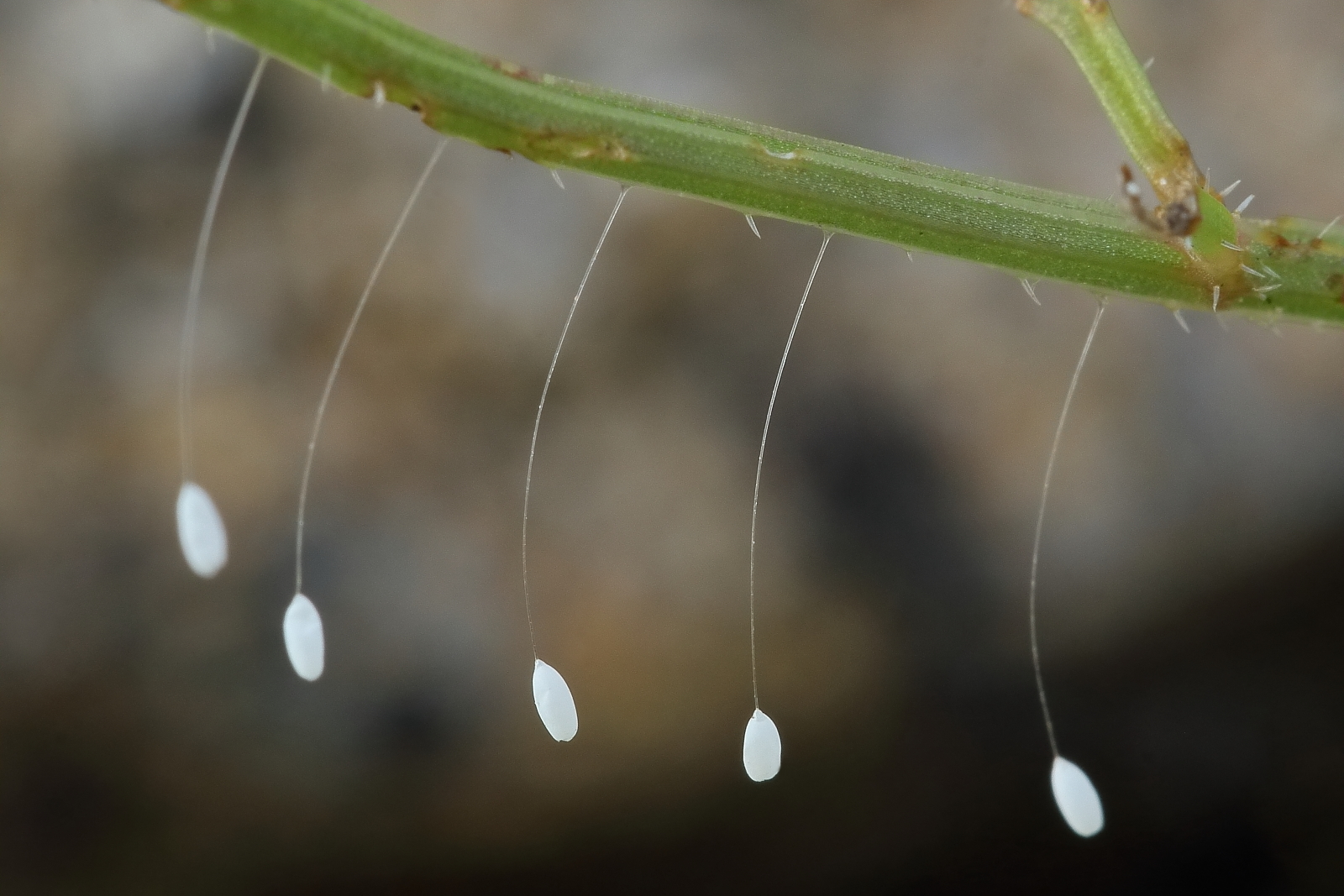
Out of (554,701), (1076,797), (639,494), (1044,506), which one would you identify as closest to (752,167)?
(554,701)

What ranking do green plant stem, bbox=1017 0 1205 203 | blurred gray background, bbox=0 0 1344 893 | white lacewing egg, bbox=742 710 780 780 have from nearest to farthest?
green plant stem, bbox=1017 0 1205 203 < white lacewing egg, bbox=742 710 780 780 < blurred gray background, bbox=0 0 1344 893

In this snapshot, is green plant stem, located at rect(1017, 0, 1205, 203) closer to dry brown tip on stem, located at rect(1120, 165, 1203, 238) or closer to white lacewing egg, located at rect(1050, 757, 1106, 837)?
dry brown tip on stem, located at rect(1120, 165, 1203, 238)

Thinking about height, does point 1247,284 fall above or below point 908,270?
above

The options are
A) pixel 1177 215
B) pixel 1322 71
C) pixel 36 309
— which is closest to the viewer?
pixel 1177 215

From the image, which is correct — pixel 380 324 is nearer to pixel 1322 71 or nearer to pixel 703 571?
pixel 703 571

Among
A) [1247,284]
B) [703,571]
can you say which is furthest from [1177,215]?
[703,571]

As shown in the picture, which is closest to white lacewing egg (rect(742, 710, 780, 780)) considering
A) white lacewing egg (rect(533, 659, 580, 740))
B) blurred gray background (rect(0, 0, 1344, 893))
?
white lacewing egg (rect(533, 659, 580, 740))

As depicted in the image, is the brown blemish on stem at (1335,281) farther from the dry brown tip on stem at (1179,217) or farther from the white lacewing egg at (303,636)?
the white lacewing egg at (303,636)
